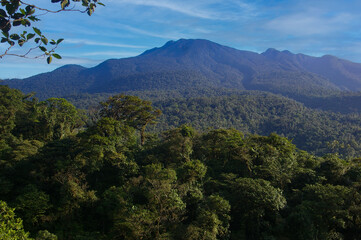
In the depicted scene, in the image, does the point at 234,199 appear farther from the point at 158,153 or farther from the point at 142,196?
the point at 158,153

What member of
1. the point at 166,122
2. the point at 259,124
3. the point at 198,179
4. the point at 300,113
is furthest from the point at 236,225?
the point at 300,113

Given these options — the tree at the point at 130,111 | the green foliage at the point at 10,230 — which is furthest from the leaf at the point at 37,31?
the tree at the point at 130,111

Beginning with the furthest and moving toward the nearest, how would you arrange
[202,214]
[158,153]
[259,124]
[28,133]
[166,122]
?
[259,124] < [166,122] < [28,133] < [158,153] < [202,214]

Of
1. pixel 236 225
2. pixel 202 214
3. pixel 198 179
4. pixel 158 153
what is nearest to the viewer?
Answer: pixel 202 214

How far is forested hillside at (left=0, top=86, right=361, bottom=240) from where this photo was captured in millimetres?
10125

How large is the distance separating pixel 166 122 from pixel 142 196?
3073 inches

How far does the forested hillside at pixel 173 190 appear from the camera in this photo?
1012 cm

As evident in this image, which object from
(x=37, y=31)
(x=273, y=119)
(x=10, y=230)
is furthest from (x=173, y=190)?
(x=273, y=119)

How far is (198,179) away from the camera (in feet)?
47.1

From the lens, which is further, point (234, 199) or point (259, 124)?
point (259, 124)

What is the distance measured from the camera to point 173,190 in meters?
10.5

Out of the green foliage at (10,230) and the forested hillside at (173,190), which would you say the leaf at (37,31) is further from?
the forested hillside at (173,190)

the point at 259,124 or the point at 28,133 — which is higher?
the point at 28,133

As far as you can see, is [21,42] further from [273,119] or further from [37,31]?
[273,119]
